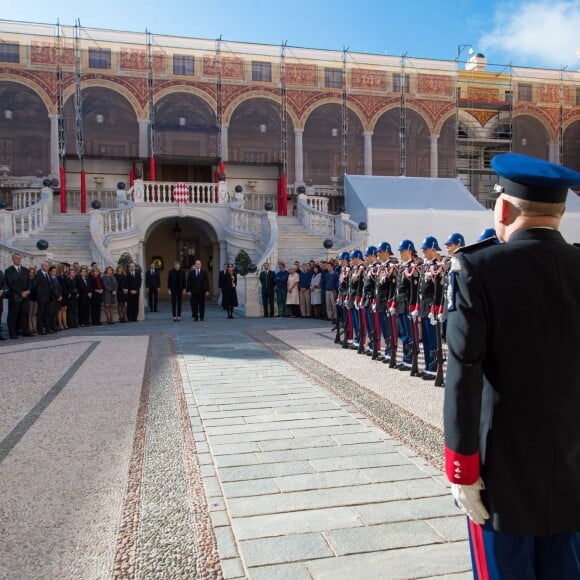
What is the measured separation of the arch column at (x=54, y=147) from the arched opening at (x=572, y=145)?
26536 millimetres

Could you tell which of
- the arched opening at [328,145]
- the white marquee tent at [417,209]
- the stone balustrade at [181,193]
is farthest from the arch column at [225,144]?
the white marquee tent at [417,209]

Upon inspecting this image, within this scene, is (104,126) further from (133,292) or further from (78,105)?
(133,292)

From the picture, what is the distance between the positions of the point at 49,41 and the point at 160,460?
92.4 ft

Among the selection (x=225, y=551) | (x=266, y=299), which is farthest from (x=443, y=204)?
(x=225, y=551)

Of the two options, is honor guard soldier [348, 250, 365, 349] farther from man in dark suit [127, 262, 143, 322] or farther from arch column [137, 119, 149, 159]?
arch column [137, 119, 149, 159]

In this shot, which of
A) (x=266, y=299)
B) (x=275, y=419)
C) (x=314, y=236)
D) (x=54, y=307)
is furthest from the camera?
(x=314, y=236)

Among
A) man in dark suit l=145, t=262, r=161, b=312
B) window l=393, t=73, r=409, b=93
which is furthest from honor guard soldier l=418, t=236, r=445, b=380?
window l=393, t=73, r=409, b=93

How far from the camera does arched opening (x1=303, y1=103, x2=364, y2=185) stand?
3042 centimetres

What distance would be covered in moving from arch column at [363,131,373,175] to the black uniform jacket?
2964cm

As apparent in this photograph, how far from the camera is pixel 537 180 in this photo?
193 cm

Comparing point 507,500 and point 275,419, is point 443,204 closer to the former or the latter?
point 275,419

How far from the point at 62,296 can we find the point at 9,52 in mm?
18157

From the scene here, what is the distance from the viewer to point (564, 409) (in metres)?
1.90

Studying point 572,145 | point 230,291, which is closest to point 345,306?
point 230,291
